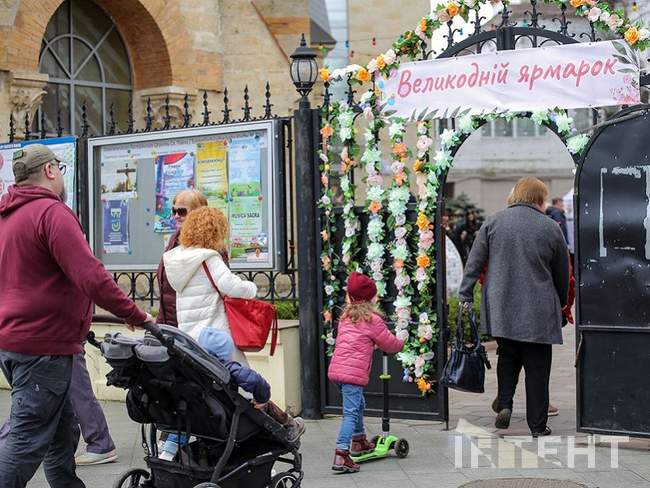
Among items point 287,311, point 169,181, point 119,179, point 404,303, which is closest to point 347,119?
point 404,303

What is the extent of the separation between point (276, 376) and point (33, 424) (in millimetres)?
4284

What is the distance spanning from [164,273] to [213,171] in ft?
9.71

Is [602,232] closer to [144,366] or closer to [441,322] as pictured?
[441,322]

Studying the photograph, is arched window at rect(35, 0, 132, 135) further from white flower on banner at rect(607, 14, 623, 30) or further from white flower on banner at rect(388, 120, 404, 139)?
white flower on banner at rect(607, 14, 623, 30)

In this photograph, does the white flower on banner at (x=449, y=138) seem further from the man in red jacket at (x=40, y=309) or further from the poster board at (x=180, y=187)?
the man in red jacket at (x=40, y=309)

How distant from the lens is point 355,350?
7.71 m

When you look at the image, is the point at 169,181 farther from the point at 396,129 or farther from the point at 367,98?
the point at 396,129

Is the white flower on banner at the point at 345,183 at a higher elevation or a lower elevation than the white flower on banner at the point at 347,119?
lower

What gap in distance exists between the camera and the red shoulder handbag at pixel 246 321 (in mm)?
7039

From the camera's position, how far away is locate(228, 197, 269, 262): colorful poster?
10.0 metres

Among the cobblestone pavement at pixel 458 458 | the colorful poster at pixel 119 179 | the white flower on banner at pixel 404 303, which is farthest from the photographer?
the colorful poster at pixel 119 179

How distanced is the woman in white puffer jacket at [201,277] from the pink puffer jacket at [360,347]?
2.83ft

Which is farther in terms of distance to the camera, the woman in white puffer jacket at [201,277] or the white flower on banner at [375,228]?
the white flower on banner at [375,228]

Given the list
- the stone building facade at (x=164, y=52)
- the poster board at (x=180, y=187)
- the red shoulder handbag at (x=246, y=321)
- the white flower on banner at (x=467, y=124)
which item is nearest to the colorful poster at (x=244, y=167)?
the poster board at (x=180, y=187)
